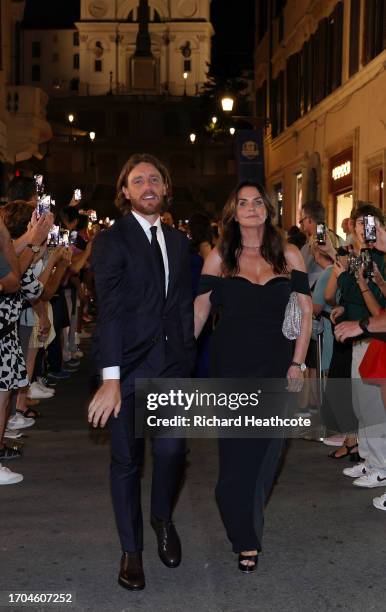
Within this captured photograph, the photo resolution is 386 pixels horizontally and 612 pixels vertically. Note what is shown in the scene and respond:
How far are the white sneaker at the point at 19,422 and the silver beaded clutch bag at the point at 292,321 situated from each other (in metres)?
4.49

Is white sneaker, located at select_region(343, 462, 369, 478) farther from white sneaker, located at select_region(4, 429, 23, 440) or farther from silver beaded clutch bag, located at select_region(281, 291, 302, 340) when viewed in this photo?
white sneaker, located at select_region(4, 429, 23, 440)

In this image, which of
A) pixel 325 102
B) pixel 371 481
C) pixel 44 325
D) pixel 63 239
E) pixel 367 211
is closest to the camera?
pixel 371 481

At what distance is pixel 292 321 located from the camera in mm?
5121

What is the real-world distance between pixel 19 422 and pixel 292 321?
15.3 ft

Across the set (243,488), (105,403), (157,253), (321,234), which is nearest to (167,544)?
(243,488)

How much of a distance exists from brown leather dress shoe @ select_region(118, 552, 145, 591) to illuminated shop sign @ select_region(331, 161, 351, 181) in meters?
16.9

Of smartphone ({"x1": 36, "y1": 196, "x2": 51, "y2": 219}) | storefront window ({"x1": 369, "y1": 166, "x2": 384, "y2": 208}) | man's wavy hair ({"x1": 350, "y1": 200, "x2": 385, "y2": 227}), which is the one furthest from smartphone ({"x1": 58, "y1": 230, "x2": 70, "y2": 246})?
storefront window ({"x1": 369, "y1": 166, "x2": 384, "y2": 208})

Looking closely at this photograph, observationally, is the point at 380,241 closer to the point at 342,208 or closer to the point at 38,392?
the point at 38,392

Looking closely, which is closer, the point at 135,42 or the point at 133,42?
the point at 135,42

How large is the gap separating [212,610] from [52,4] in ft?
398

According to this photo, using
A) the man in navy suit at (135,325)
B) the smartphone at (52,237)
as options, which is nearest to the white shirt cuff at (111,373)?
the man in navy suit at (135,325)

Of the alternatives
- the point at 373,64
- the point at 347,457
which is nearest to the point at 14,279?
the point at 347,457

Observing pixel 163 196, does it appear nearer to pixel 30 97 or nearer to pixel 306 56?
pixel 306 56

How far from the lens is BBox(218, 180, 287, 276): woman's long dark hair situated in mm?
5320
